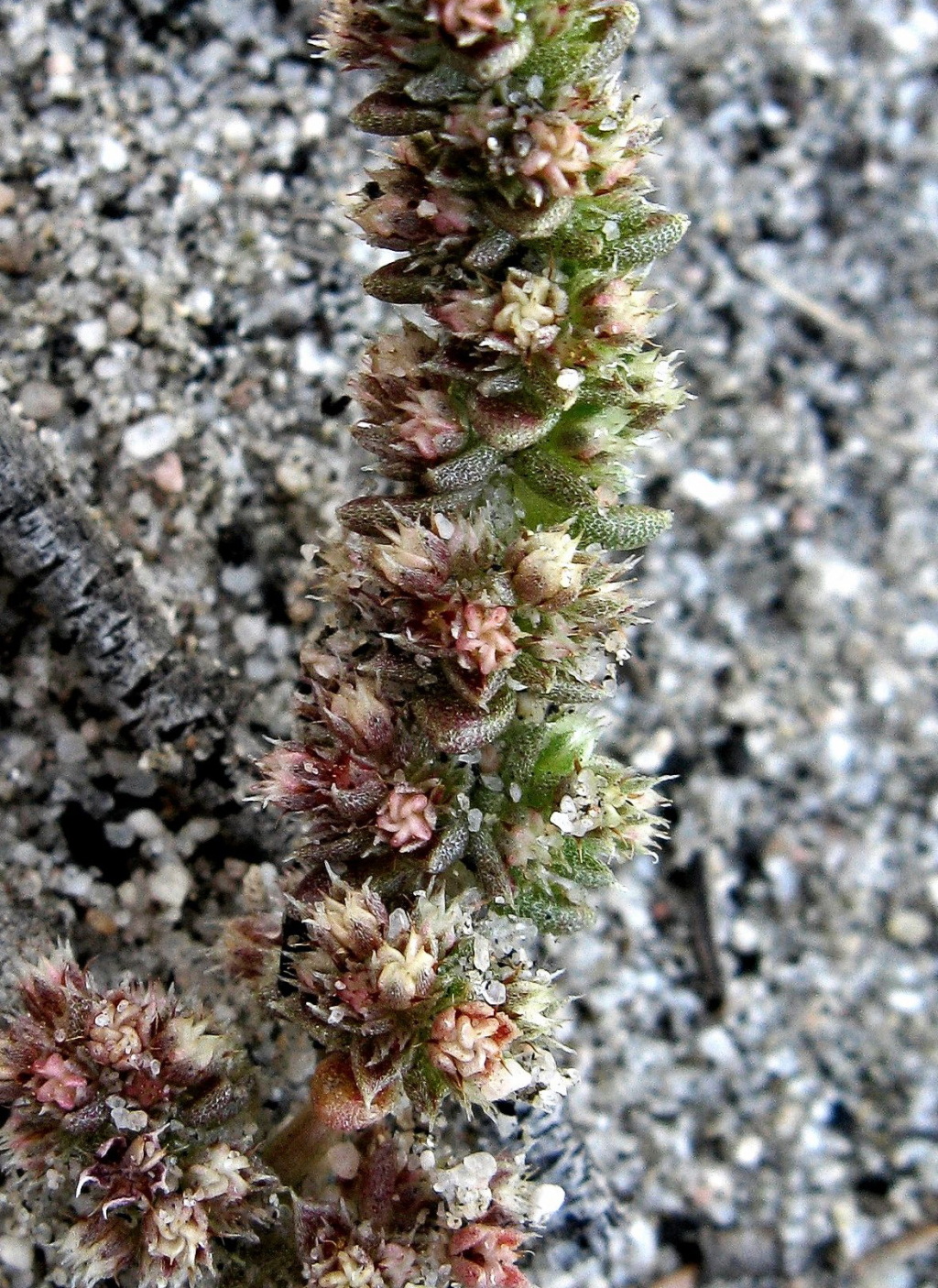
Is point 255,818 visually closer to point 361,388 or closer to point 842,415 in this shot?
point 361,388

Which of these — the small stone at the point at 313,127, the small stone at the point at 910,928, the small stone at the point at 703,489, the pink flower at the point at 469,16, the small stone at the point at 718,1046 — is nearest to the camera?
the pink flower at the point at 469,16

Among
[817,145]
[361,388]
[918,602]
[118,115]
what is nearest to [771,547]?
[918,602]

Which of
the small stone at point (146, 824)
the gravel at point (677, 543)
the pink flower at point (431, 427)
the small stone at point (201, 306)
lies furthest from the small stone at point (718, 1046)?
the small stone at point (201, 306)

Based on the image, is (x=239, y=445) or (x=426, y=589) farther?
(x=239, y=445)

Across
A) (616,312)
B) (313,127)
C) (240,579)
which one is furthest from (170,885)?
(313,127)

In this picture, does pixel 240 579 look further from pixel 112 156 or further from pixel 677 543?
pixel 677 543

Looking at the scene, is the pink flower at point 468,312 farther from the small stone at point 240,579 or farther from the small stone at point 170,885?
the small stone at point 170,885

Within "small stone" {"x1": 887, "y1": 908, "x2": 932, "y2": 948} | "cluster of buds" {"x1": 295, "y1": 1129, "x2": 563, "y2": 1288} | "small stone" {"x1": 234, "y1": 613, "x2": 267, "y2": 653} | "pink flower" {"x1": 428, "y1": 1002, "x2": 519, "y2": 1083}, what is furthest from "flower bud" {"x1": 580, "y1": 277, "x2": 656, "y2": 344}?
"small stone" {"x1": 887, "y1": 908, "x2": 932, "y2": 948}
